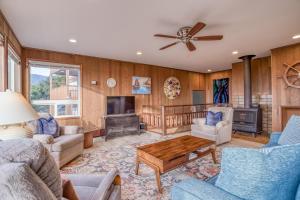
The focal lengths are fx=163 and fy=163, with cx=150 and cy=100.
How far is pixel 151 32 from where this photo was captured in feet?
10.9

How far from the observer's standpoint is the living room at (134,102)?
0.88 metres

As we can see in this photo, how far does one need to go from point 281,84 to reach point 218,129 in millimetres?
2316

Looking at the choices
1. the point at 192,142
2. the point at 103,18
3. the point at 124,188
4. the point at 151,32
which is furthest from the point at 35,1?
the point at 192,142

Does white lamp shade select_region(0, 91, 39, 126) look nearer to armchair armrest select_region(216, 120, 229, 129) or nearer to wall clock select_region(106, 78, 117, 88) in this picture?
armchair armrest select_region(216, 120, 229, 129)

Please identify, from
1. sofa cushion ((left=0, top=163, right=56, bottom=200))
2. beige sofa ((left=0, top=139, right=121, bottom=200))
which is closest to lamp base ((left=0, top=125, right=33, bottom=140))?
beige sofa ((left=0, top=139, right=121, bottom=200))

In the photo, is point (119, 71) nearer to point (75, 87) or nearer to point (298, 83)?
point (75, 87)

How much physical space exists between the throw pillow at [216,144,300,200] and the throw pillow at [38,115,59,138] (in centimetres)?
332

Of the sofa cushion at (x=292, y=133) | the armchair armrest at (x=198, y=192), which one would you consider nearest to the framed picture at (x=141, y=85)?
the sofa cushion at (x=292, y=133)

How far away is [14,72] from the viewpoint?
3869 millimetres

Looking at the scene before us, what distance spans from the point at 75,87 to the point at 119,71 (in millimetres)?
1552

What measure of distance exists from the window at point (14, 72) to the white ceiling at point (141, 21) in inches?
18.1

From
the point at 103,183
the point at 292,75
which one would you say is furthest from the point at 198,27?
the point at 292,75

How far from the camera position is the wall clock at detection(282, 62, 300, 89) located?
13.7 ft

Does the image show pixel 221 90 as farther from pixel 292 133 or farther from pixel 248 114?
pixel 292 133
